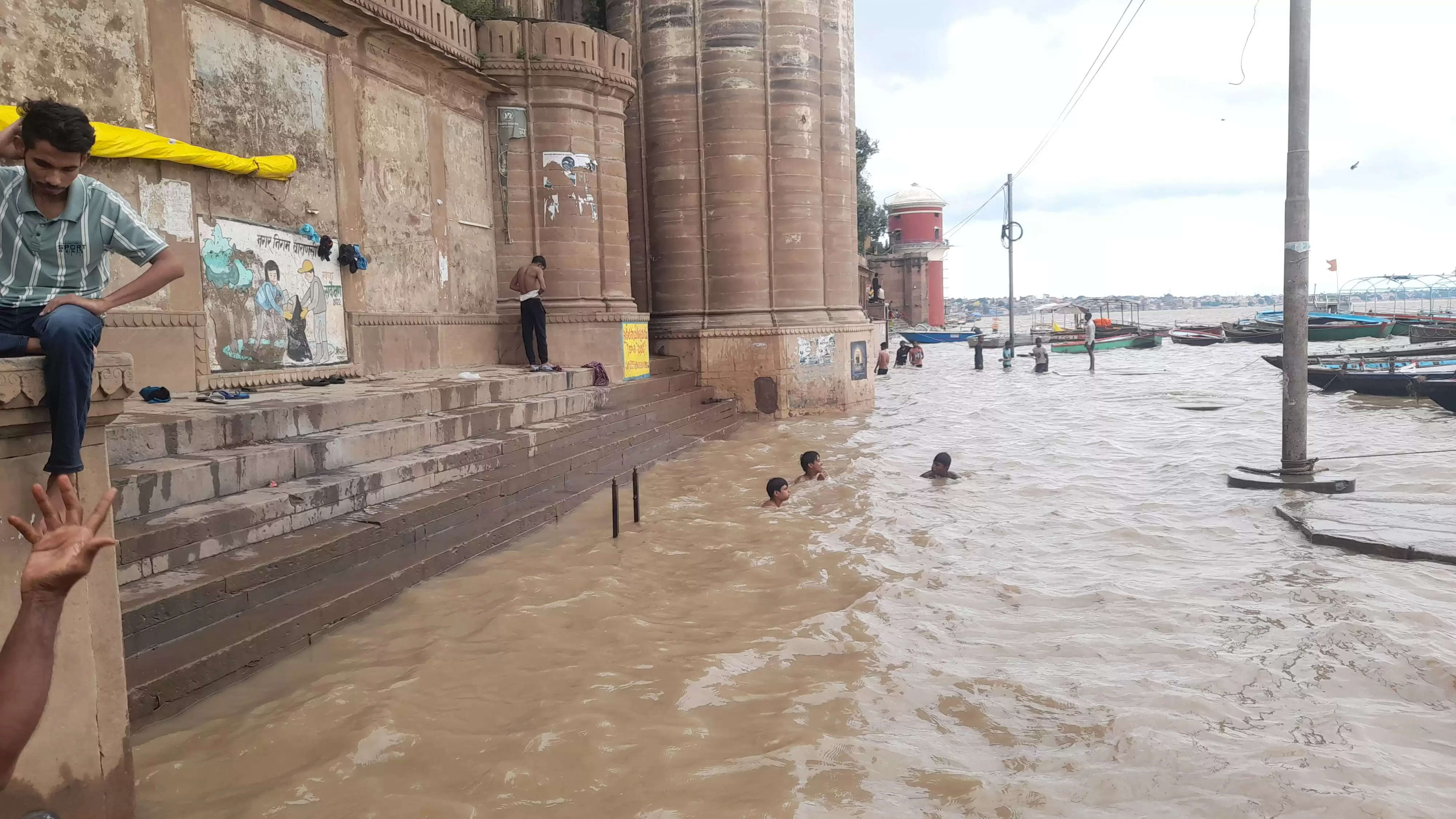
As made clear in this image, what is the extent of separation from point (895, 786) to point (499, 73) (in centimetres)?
1301

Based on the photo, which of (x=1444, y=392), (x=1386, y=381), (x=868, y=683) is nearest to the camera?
(x=868, y=683)

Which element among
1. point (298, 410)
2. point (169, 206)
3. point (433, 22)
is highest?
point (433, 22)

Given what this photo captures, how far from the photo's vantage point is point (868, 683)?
5227 mm

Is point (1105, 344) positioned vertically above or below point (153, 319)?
below

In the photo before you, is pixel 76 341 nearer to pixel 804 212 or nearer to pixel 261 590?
pixel 261 590

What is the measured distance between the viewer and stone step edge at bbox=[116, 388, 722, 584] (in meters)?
5.41

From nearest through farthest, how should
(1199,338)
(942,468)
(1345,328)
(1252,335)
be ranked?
1. (942,468)
2. (1345,328)
3. (1252,335)
4. (1199,338)

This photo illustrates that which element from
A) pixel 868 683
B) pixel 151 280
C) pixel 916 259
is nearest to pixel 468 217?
pixel 868 683

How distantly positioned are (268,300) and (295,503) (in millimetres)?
4367

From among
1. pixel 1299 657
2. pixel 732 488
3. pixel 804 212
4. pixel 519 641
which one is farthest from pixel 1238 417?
pixel 519 641

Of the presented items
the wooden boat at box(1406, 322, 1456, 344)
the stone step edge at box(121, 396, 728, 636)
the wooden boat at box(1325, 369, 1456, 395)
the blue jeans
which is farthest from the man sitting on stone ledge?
the wooden boat at box(1406, 322, 1456, 344)

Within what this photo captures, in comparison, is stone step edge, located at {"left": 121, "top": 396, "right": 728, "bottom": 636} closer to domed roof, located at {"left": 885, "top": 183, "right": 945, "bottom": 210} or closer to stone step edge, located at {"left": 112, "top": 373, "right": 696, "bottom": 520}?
stone step edge, located at {"left": 112, "top": 373, "right": 696, "bottom": 520}

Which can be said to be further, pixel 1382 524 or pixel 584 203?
pixel 584 203

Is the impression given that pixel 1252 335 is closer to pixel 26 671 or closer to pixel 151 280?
pixel 151 280
